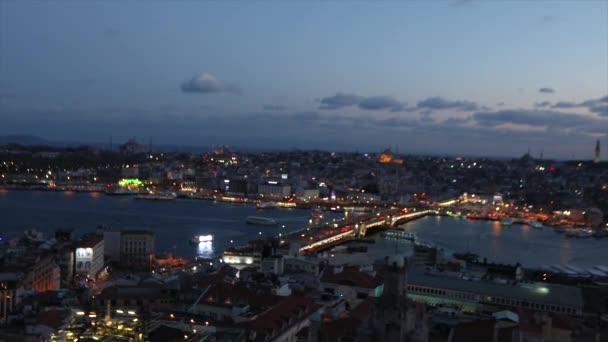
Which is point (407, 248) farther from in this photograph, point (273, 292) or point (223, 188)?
point (223, 188)

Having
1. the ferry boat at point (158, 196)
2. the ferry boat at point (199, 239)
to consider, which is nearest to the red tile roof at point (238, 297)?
the ferry boat at point (199, 239)

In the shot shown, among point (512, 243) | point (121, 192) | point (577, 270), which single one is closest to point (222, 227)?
point (512, 243)

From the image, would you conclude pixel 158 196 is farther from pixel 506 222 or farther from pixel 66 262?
pixel 66 262

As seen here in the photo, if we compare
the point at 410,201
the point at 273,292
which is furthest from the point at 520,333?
the point at 410,201

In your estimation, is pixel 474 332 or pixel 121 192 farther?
pixel 121 192

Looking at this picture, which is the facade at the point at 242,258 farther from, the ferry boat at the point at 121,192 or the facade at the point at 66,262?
the ferry boat at the point at 121,192

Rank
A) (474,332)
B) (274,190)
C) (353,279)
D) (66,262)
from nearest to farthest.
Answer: (474,332)
(353,279)
(66,262)
(274,190)
